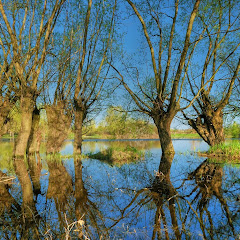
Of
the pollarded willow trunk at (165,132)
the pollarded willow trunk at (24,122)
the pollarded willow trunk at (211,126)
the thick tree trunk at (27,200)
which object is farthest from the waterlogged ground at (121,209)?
the pollarded willow trunk at (211,126)

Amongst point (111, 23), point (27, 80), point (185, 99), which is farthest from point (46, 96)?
point (185, 99)

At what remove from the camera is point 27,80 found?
13102 mm

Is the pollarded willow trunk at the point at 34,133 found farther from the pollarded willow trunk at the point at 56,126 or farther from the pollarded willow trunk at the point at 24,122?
the pollarded willow trunk at the point at 24,122

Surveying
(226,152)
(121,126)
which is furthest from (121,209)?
(121,126)

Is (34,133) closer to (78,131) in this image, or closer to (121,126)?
(78,131)

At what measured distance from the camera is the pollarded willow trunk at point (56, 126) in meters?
14.9

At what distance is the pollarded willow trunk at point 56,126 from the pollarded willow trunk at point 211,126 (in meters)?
9.04

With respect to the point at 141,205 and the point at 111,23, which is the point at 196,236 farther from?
the point at 111,23

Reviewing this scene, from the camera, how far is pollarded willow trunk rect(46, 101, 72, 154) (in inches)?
585

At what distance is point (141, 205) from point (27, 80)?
11.6 meters

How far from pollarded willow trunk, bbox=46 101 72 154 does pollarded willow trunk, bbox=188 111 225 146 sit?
9044mm

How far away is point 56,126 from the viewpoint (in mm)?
14875

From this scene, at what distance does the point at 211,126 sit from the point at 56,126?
10.8 metres

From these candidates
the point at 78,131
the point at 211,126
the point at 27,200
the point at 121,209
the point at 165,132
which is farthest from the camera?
the point at 211,126
